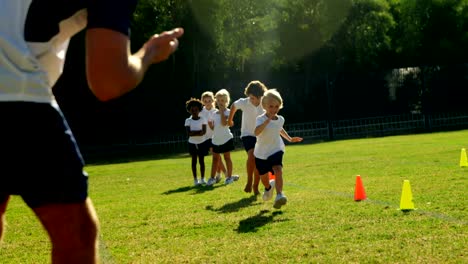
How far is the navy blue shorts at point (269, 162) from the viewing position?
1028 cm

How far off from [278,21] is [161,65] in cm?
1227

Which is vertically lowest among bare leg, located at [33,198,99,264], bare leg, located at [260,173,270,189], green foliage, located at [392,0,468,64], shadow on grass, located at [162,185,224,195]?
shadow on grass, located at [162,185,224,195]

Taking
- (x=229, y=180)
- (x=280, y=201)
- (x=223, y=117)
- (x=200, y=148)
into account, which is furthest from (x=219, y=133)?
(x=280, y=201)

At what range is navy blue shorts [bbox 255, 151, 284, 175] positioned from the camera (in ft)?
33.7

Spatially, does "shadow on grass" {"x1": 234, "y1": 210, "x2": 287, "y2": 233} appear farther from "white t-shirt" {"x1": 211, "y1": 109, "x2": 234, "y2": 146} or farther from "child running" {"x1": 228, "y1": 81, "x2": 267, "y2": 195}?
"white t-shirt" {"x1": 211, "y1": 109, "x2": 234, "y2": 146}

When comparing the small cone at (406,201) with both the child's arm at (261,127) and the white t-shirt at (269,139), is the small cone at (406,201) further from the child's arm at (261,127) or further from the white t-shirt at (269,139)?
the child's arm at (261,127)

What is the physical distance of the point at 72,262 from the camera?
267 cm

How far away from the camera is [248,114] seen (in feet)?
43.5

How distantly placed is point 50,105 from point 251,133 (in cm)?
1051

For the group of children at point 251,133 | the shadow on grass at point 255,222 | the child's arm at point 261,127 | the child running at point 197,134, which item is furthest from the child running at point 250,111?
the shadow on grass at point 255,222

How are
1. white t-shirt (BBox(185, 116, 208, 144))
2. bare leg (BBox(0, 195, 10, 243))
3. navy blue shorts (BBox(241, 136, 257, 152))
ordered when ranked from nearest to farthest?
bare leg (BBox(0, 195, 10, 243)) < navy blue shorts (BBox(241, 136, 257, 152)) < white t-shirt (BBox(185, 116, 208, 144))

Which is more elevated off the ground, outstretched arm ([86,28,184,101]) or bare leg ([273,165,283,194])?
outstretched arm ([86,28,184,101])

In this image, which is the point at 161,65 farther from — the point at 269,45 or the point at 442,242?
the point at 442,242

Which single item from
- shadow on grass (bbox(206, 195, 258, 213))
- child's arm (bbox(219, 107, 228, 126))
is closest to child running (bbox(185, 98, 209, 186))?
child's arm (bbox(219, 107, 228, 126))
